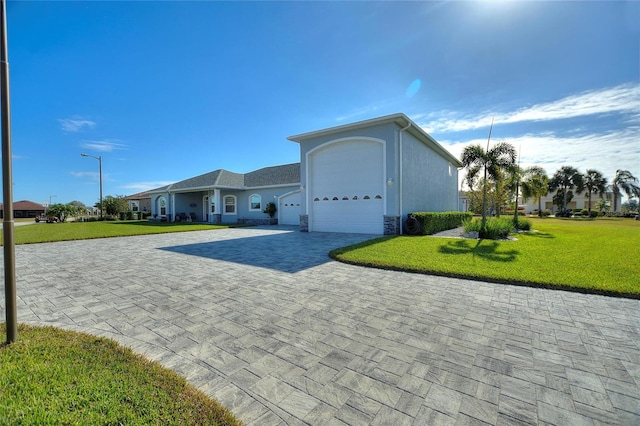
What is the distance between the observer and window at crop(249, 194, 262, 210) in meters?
23.9

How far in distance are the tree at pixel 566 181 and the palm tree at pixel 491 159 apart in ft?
134

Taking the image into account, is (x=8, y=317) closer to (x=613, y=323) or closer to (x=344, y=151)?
(x=613, y=323)

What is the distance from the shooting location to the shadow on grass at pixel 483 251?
7207 mm

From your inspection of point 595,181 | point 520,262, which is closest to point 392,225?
point 520,262

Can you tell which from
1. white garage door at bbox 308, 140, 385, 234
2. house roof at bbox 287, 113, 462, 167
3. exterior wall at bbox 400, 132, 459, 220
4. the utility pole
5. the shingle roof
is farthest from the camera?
the shingle roof

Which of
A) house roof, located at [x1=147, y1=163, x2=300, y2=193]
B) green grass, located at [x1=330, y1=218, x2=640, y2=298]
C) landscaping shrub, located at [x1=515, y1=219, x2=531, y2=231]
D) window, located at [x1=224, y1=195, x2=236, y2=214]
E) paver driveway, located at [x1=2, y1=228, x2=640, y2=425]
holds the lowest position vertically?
paver driveway, located at [x1=2, y1=228, x2=640, y2=425]

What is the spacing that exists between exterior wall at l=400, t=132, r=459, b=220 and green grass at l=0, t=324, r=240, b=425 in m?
11.5

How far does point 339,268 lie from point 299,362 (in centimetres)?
385

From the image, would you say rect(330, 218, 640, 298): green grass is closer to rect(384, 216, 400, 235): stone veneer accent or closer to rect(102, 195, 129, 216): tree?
rect(384, 216, 400, 235): stone veneer accent

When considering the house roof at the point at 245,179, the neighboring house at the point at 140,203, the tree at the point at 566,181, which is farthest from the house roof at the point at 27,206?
the tree at the point at 566,181

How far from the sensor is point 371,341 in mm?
2914

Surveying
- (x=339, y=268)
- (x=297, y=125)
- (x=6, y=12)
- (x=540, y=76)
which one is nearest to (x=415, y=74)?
(x=540, y=76)

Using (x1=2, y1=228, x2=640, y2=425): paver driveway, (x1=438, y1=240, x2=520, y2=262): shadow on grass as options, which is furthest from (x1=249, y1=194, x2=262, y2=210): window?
(x1=2, y1=228, x2=640, y2=425): paver driveway

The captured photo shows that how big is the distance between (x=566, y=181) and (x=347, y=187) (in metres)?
46.8
